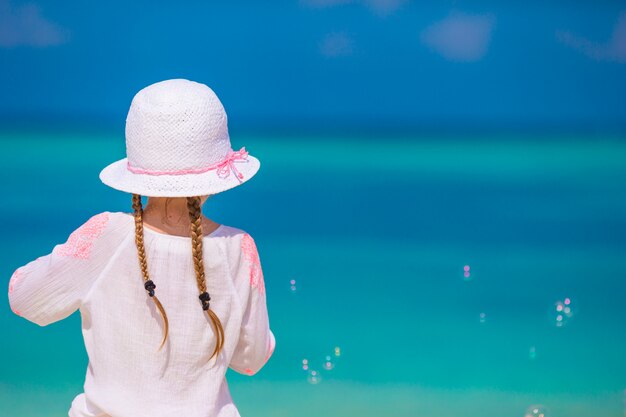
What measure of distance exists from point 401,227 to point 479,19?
196cm

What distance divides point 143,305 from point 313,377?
5.18ft

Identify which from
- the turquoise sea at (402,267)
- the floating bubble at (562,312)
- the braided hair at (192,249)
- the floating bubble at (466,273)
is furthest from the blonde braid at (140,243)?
the floating bubble at (466,273)

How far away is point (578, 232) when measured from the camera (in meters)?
4.59

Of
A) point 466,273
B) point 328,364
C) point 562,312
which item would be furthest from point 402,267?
point 328,364

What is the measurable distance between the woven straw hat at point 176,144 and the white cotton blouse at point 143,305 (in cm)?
7

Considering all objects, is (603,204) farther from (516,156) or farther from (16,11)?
(16,11)

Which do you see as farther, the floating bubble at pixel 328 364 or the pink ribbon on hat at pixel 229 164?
the floating bubble at pixel 328 364

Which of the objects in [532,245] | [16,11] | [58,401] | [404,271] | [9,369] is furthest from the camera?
[16,11]

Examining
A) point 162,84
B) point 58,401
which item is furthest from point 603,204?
point 162,84

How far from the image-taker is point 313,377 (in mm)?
2951

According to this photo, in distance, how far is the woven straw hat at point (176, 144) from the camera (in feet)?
4.51

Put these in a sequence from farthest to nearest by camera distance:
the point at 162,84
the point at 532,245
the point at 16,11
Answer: the point at 16,11, the point at 532,245, the point at 162,84

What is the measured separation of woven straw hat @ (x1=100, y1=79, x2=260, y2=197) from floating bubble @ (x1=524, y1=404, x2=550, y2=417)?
1738 millimetres

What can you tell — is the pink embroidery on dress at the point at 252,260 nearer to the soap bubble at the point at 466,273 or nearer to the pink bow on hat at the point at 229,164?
the pink bow on hat at the point at 229,164
